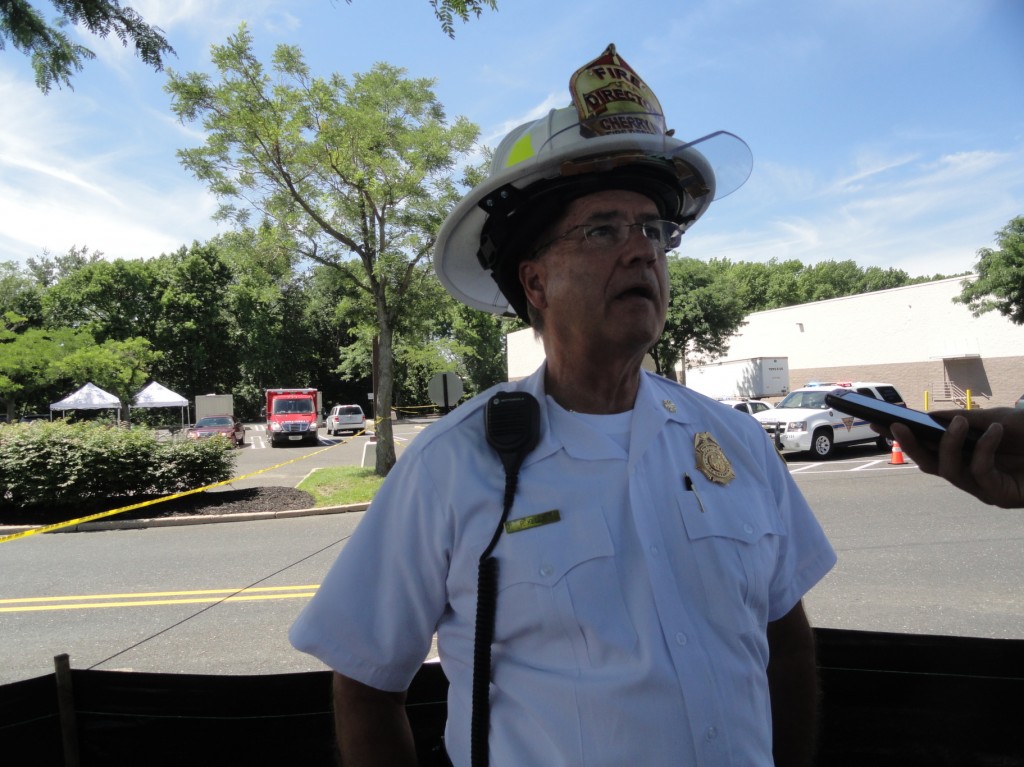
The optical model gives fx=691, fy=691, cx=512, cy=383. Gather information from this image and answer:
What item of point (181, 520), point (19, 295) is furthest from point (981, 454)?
point (19, 295)

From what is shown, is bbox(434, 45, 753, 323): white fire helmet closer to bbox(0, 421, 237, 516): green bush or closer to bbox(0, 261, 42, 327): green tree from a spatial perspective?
bbox(0, 421, 237, 516): green bush

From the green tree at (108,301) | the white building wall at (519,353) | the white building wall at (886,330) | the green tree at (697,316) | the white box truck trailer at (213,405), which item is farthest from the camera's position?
the green tree at (108,301)

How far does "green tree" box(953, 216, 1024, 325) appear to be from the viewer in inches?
808

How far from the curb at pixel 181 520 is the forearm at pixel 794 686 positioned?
31.6 feet

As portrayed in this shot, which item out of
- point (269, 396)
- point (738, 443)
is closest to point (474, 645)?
point (738, 443)

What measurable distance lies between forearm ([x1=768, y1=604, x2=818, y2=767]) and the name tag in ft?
2.23

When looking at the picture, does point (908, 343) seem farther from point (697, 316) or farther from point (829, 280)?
point (829, 280)

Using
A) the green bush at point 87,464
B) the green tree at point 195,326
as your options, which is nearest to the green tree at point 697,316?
the green bush at point 87,464

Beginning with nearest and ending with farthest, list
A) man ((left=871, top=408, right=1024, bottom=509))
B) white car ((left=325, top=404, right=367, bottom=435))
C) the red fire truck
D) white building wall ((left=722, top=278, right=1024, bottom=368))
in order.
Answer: man ((left=871, top=408, right=1024, bottom=509)) → white building wall ((left=722, top=278, right=1024, bottom=368)) → the red fire truck → white car ((left=325, top=404, right=367, bottom=435))

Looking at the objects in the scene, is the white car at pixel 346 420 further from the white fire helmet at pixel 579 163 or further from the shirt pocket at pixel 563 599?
the shirt pocket at pixel 563 599

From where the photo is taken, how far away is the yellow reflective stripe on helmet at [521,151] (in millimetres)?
1631

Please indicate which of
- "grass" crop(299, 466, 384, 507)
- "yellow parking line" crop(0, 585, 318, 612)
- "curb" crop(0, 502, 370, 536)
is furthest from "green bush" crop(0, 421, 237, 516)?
"yellow parking line" crop(0, 585, 318, 612)

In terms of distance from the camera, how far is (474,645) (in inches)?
52.2

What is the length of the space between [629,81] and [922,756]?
7.08ft
